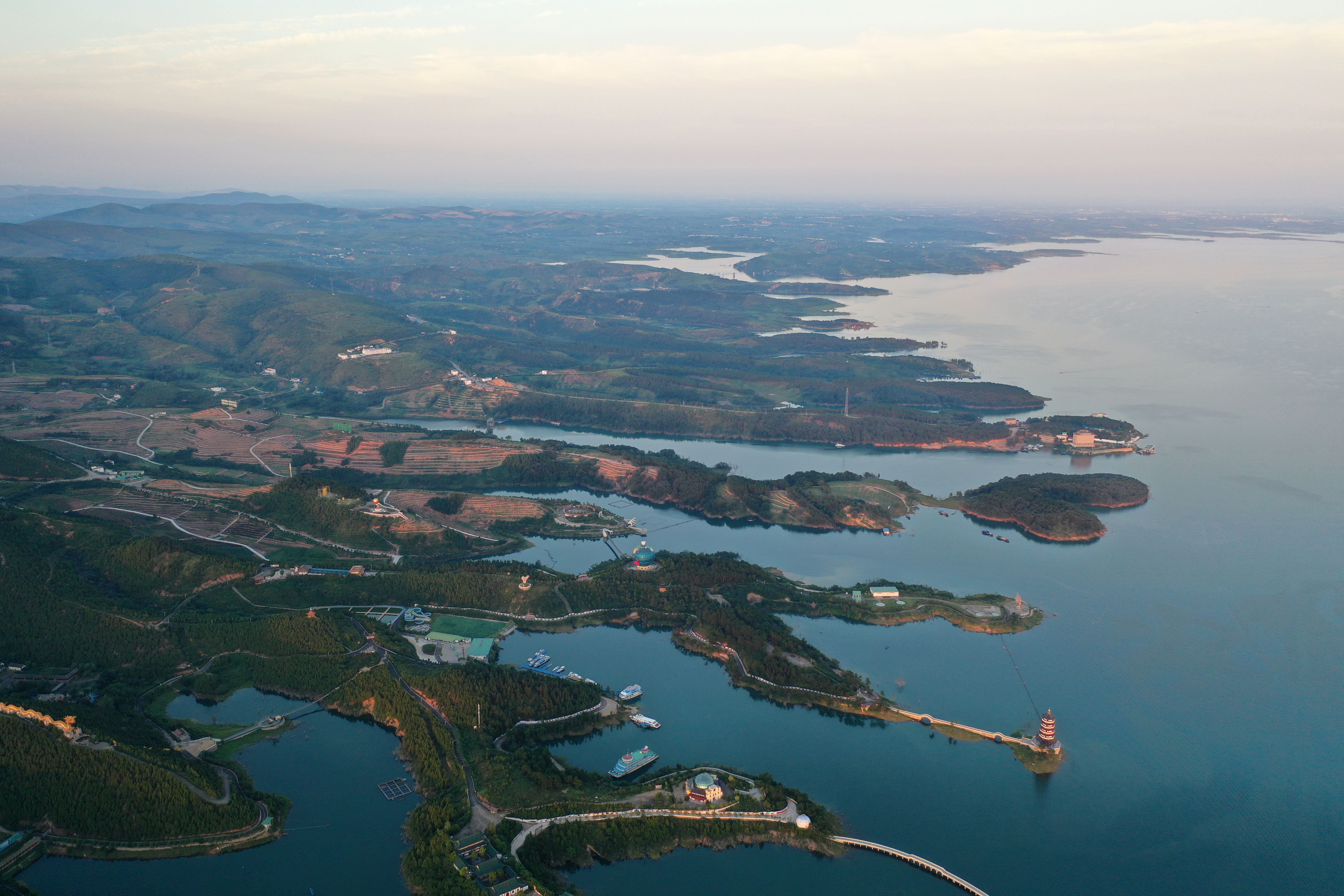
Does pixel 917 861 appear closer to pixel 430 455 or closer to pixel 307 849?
pixel 307 849

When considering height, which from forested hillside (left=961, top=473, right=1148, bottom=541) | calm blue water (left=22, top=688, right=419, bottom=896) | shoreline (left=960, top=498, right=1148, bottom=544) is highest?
forested hillside (left=961, top=473, right=1148, bottom=541)

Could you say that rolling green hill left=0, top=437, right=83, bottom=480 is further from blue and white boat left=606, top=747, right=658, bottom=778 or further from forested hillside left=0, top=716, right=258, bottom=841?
blue and white boat left=606, top=747, right=658, bottom=778

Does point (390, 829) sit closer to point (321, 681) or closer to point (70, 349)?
point (321, 681)

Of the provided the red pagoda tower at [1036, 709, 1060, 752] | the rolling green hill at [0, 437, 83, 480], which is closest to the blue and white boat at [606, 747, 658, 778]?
the red pagoda tower at [1036, 709, 1060, 752]

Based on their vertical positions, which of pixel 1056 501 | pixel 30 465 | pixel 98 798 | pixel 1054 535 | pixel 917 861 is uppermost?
pixel 1056 501

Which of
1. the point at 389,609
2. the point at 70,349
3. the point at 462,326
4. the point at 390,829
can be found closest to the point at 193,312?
the point at 70,349

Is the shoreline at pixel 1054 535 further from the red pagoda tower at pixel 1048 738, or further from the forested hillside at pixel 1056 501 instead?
the red pagoda tower at pixel 1048 738

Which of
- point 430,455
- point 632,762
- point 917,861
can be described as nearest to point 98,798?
point 632,762
